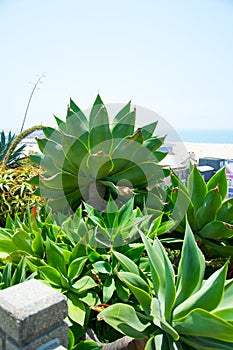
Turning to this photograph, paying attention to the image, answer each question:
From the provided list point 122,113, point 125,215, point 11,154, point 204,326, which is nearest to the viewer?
point 204,326

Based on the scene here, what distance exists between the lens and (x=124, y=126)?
1.95 meters

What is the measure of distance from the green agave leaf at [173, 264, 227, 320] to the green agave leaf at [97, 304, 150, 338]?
0.13 metres

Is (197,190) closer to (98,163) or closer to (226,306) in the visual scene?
(98,163)

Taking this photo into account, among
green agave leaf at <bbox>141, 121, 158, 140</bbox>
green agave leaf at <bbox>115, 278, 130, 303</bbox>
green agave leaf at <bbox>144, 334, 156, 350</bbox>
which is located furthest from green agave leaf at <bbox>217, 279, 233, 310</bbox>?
green agave leaf at <bbox>141, 121, 158, 140</bbox>

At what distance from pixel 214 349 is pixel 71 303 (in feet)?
1.74

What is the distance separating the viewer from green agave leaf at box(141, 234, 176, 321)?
3.59ft

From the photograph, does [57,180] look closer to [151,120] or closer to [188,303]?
[151,120]

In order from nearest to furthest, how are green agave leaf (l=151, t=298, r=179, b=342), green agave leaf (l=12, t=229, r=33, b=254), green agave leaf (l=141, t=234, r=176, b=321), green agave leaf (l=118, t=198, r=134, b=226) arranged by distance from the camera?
green agave leaf (l=151, t=298, r=179, b=342), green agave leaf (l=141, t=234, r=176, b=321), green agave leaf (l=12, t=229, r=33, b=254), green agave leaf (l=118, t=198, r=134, b=226)

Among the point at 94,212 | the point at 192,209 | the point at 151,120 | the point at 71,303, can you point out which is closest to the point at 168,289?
the point at 71,303

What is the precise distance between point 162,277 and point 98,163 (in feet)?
2.58

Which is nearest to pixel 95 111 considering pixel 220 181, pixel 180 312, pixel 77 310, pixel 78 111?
pixel 78 111

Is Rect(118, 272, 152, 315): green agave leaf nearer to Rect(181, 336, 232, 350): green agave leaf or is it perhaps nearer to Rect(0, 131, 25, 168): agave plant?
Rect(181, 336, 232, 350): green agave leaf

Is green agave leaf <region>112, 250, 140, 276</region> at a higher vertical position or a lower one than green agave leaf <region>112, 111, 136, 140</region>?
lower

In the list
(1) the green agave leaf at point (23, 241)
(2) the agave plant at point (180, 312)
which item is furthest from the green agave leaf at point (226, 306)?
(1) the green agave leaf at point (23, 241)
